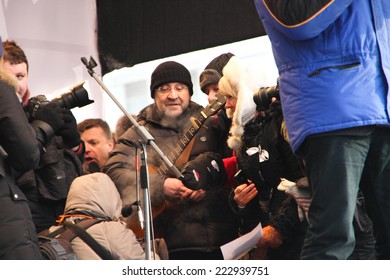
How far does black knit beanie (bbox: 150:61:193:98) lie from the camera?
16.8ft

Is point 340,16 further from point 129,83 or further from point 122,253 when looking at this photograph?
point 129,83

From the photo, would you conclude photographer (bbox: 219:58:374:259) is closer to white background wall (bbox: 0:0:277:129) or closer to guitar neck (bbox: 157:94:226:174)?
guitar neck (bbox: 157:94:226:174)

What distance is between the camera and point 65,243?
4.04 m

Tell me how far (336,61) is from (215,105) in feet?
5.64

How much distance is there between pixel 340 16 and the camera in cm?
323

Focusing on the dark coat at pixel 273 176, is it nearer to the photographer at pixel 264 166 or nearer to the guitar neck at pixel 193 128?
the photographer at pixel 264 166

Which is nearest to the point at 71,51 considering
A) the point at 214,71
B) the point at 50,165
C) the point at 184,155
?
the point at 214,71

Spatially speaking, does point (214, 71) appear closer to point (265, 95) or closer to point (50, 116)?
point (265, 95)

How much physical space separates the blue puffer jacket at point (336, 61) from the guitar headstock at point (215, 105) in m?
1.59

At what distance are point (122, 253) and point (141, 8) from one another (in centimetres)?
166

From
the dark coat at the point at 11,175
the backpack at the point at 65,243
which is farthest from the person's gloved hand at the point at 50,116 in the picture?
the backpack at the point at 65,243

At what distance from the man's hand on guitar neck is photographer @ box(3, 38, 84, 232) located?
503 millimetres

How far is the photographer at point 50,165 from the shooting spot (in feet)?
14.0

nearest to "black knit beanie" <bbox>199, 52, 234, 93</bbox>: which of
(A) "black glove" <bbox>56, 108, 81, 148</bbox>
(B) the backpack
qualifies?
(A) "black glove" <bbox>56, 108, 81, 148</bbox>
